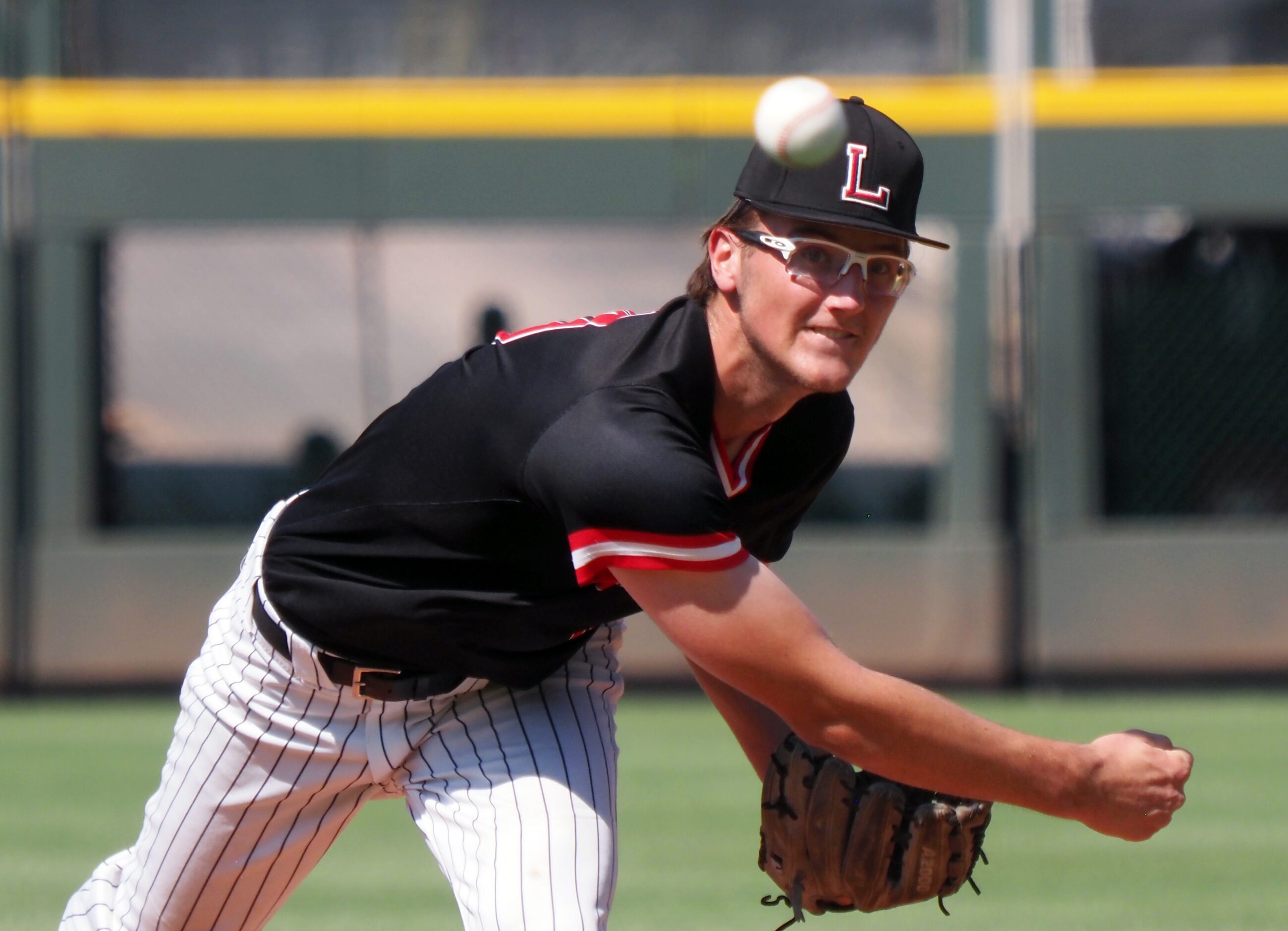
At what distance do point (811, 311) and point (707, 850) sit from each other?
10.8ft

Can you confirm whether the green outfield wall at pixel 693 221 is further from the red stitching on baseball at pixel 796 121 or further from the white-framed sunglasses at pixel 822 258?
the red stitching on baseball at pixel 796 121

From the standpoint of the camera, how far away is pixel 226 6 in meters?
9.90

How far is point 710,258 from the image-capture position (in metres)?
2.78

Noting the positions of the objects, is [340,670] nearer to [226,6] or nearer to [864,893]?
[864,893]

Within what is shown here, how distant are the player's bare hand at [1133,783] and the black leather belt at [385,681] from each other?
3.54 feet

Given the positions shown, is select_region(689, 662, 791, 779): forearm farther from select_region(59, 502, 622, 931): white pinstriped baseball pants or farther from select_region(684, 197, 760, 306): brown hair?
select_region(684, 197, 760, 306): brown hair

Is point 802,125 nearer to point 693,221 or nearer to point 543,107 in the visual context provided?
point 693,221

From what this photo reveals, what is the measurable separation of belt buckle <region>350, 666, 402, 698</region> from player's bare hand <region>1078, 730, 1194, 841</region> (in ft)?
3.86

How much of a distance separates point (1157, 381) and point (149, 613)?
5.98 meters

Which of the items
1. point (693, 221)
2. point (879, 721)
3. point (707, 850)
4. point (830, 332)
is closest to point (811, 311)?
point (830, 332)

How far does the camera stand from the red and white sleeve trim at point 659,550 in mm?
2453

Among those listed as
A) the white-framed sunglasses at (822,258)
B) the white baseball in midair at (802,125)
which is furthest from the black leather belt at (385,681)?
the white baseball in midair at (802,125)

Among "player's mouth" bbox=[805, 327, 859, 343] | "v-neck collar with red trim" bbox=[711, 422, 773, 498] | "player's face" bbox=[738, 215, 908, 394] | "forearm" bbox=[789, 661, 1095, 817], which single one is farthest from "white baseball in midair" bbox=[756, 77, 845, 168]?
"forearm" bbox=[789, 661, 1095, 817]

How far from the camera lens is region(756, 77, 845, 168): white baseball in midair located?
252 centimetres
